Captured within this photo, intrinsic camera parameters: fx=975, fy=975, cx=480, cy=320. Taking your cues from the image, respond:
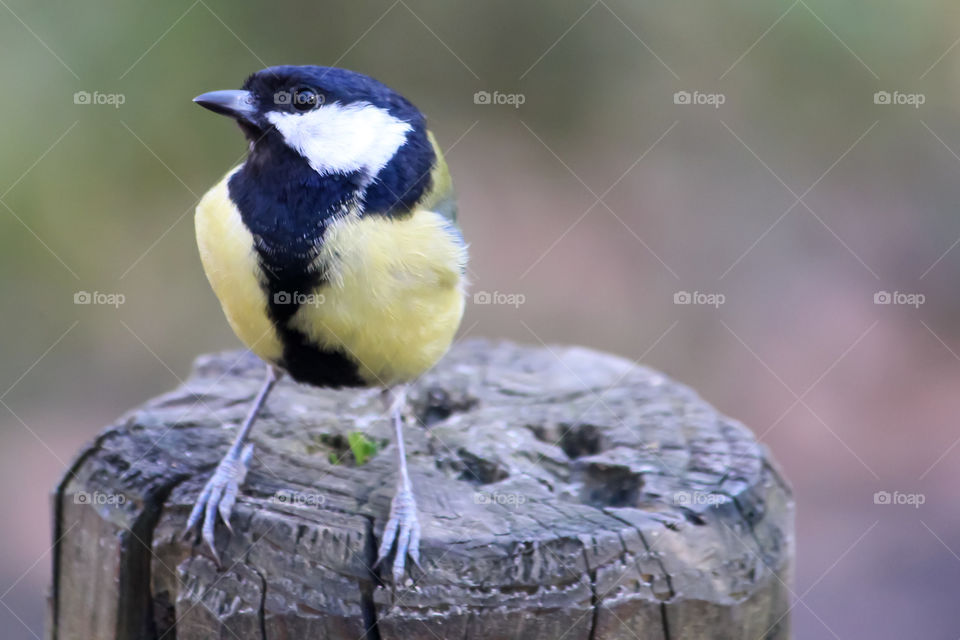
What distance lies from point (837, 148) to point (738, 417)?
1382 millimetres

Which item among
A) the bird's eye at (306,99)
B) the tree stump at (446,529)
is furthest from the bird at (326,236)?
the tree stump at (446,529)

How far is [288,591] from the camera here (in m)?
1.94

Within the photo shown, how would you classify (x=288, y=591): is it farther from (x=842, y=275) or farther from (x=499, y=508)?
(x=842, y=275)

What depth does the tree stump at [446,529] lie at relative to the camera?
1936mm

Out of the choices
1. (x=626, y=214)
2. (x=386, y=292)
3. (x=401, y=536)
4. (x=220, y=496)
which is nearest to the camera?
(x=401, y=536)

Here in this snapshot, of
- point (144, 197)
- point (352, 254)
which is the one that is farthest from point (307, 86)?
point (144, 197)

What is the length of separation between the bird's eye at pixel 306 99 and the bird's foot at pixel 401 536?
0.95 meters

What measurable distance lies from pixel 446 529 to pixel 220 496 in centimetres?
51

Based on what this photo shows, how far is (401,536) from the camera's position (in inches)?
79.6

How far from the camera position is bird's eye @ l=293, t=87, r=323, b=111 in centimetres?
230

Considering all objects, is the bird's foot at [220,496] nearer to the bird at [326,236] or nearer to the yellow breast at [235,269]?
the bird at [326,236]

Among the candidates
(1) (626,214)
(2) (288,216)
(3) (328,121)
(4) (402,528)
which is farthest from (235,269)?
(1) (626,214)

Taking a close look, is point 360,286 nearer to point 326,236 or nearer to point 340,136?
point 326,236

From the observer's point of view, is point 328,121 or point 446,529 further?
point 328,121
